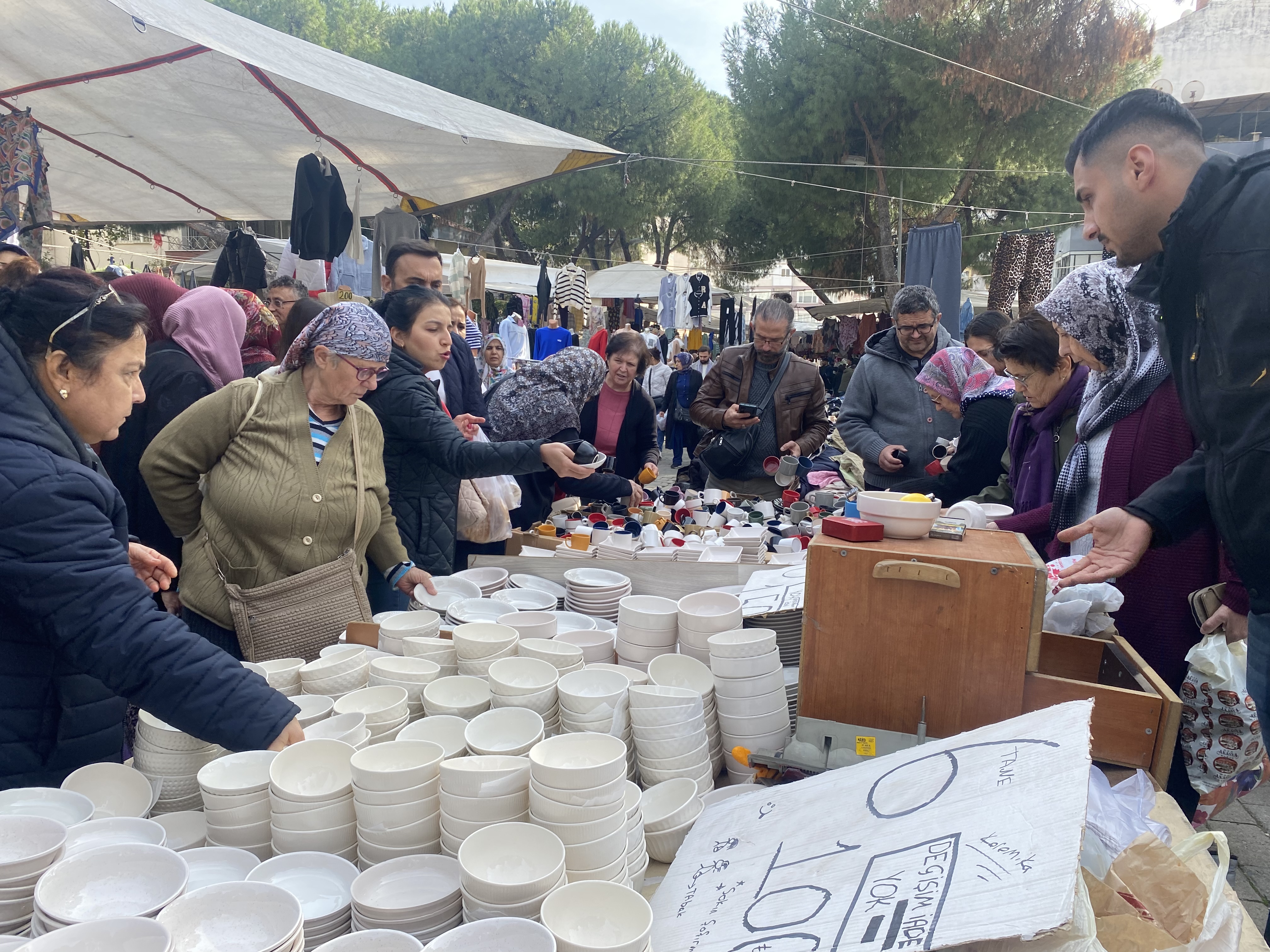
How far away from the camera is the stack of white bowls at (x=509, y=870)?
3.33 ft

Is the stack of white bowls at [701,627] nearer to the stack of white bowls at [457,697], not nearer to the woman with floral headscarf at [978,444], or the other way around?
the stack of white bowls at [457,697]

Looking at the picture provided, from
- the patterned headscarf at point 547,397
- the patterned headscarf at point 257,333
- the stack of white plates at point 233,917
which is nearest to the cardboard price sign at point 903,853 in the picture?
the stack of white plates at point 233,917

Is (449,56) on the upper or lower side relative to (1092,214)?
upper

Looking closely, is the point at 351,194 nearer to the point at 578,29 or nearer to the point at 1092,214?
the point at 1092,214

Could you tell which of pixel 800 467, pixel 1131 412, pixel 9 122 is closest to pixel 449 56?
pixel 9 122

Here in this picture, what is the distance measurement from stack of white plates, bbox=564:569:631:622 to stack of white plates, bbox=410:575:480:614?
0.29m

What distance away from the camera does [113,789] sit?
1.39m

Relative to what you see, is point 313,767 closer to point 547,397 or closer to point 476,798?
point 476,798

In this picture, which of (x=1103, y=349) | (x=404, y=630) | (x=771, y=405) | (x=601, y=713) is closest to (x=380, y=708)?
(x=404, y=630)

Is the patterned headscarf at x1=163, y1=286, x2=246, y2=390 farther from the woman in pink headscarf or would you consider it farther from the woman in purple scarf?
the woman in purple scarf

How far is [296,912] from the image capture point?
0.96m

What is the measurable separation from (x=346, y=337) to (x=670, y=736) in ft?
5.00

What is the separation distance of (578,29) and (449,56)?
4088 mm

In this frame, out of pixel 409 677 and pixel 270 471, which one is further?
pixel 270 471
